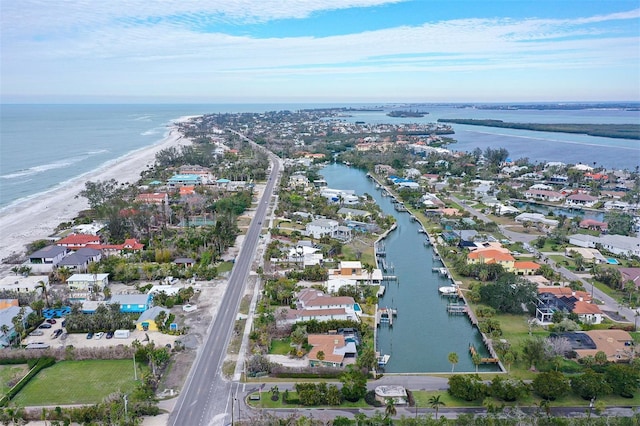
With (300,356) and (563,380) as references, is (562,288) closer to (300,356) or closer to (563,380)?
(563,380)

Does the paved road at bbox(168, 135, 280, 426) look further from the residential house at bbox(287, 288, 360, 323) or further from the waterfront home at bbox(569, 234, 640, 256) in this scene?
the waterfront home at bbox(569, 234, 640, 256)

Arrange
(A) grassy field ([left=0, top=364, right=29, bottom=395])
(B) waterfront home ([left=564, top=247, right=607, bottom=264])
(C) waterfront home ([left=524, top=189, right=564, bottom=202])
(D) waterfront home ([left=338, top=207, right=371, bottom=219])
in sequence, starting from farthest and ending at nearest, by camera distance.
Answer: (C) waterfront home ([left=524, top=189, right=564, bottom=202])
(D) waterfront home ([left=338, top=207, right=371, bottom=219])
(B) waterfront home ([left=564, top=247, right=607, bottom=264])
(A) grassy field ([left=0, top=364, right=29, bottom=395])

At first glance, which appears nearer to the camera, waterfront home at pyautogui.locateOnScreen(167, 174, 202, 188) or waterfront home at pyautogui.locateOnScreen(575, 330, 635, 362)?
waterfront home at pyautogui.locateOnScreen(575, 330, 635, 362)

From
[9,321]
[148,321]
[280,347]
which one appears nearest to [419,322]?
[280,347]

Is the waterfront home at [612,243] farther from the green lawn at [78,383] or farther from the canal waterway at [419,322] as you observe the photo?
the green lawn at [78,383]

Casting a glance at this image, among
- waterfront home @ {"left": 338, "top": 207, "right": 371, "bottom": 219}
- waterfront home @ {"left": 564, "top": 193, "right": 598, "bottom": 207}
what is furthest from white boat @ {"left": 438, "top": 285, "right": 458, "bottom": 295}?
waterfront home @ {"left": 564, "top": 193, "right": 598, "bottom": 207}

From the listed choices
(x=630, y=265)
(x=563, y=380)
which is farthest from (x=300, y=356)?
(x=630, y=265)

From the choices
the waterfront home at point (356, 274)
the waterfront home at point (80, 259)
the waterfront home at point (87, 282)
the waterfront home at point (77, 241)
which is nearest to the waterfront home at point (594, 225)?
the waterfront home at point (356, 274)
